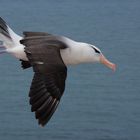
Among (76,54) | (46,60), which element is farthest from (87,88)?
(46,60)

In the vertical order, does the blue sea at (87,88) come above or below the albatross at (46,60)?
below

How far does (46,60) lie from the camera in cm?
486

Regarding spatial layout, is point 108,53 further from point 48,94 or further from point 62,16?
point 48,94

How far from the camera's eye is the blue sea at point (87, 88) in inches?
343

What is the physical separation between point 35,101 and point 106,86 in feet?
16.5

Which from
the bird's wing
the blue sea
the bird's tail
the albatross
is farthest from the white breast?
the blue sea

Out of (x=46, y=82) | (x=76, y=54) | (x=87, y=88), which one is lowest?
(x=87, y=88)

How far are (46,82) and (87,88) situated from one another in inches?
192

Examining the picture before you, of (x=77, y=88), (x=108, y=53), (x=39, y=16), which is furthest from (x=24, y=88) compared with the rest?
(x=39, y=16)

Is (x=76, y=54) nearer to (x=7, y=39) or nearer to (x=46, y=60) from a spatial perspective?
(x=46, y=60)

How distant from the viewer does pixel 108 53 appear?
10.8m

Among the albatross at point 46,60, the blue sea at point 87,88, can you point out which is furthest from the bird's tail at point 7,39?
the blue sea at point 87,88

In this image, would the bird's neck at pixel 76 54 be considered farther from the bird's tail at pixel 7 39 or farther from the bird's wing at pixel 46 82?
the bird's tail at pixel 7 39

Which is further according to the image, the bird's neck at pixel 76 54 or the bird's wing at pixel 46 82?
the bird's neck at pixel 76 54
